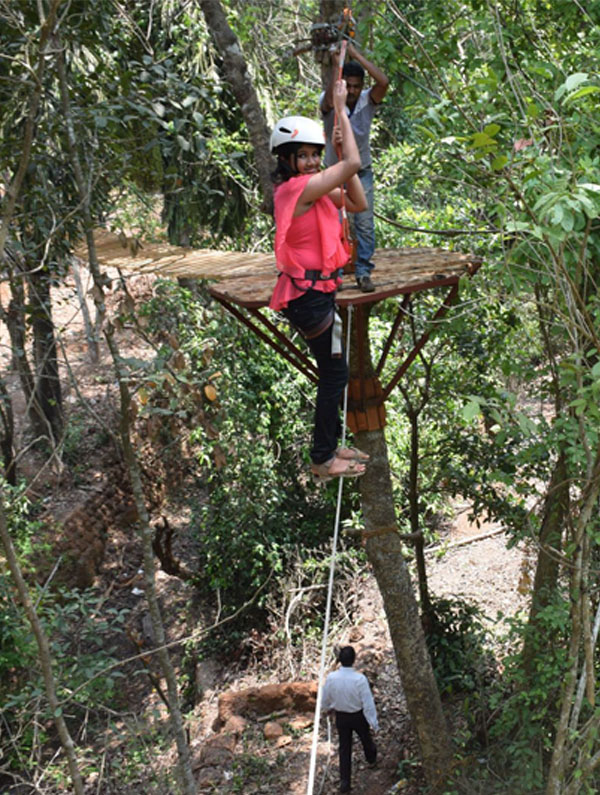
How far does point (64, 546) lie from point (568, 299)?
8.66 meters

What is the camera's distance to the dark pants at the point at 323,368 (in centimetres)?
367

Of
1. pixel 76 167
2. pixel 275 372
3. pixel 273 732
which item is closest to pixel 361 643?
pixel 273 732

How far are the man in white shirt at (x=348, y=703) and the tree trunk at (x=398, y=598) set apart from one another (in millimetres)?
684

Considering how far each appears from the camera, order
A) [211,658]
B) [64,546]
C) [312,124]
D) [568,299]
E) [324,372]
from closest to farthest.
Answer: [568,299] → [312,124] → [324,372] → [211,658] → [64,546]

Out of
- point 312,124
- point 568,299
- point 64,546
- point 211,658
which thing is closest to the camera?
point 568,299

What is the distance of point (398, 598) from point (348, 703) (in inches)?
52.6

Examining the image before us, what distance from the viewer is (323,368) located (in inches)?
155

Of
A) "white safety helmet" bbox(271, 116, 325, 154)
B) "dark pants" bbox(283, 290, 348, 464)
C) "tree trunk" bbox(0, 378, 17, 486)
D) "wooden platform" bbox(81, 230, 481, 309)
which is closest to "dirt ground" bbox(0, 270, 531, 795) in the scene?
"tree trunk" bbox(0, 378, 17, 486)

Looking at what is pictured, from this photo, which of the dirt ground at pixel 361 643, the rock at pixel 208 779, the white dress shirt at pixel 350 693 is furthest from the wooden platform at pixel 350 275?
the rock at pixel 208 779

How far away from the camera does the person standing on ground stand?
13.3ft

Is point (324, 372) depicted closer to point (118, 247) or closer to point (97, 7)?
point (97, 7)

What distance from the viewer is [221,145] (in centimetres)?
853

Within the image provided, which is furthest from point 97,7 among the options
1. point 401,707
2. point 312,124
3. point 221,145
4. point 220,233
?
point 401,707

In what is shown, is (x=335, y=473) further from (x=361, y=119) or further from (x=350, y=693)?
(x=350, y=693)
